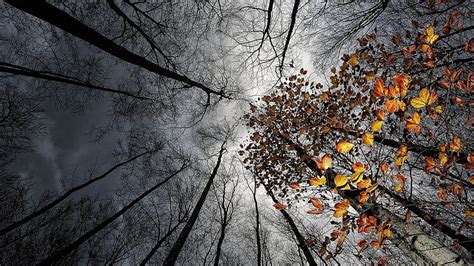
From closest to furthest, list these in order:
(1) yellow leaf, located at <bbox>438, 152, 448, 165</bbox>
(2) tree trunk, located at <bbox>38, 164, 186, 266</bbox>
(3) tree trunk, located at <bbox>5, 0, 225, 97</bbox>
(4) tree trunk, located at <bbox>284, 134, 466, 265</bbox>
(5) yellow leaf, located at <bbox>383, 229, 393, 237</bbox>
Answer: (4) tree trunk, located at <bbox>284, 134, 466, 265</bbox> → (3) tree trunk, located at <bbox>5, 0, 225, 97</bbox> → (5) yellow leaf, located at <bbox>383, 229, 393, 237</bbox> → (1) yellow leaf, located at <bbox>438, 152, 448, 165</bbox> → (2) tree trunk, located at <bbox>38, 164, 186, 266</bbox>

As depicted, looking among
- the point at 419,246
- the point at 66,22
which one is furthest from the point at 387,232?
the point at 66,22

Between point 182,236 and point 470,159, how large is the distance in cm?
703

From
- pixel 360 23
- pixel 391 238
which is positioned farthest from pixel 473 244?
pixel 360 23

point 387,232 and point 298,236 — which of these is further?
point 298,236

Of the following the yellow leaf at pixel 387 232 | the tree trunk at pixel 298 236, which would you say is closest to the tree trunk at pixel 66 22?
the yellow leaf at pixel 387 232

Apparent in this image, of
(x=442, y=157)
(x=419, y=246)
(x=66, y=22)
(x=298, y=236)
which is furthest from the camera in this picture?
(x=298, y=236)

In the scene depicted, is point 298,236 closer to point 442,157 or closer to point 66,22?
point 442,157

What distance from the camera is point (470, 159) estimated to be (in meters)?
4.35

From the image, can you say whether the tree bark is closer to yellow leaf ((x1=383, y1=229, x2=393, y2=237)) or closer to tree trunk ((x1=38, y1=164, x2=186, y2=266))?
yellow leaf ((x1=383, y1=229, x2=393, y2=237))

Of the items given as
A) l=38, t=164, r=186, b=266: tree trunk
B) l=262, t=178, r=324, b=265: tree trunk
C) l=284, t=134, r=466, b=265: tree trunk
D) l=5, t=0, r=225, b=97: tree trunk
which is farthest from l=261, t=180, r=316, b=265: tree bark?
l=5, t=0, r=225, b=97: tree trunk

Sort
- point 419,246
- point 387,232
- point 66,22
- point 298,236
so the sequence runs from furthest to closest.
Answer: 1. point 298,236
2. point 387,232
3. point 66,22
4. point 419,246

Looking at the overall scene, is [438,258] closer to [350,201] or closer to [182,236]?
[350,201]

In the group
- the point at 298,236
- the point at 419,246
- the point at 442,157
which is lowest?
the point at 419,246

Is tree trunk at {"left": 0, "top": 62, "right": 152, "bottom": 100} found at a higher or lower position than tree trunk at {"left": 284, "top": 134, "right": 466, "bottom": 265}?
higher
